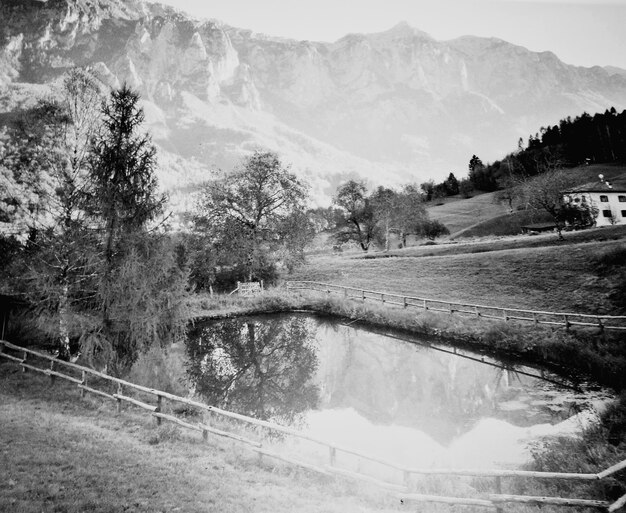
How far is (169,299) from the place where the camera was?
51.5 ft

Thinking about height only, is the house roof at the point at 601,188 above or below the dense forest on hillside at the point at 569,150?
below

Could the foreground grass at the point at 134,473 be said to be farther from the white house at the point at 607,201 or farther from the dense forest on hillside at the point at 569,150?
the dense forest on hillside at the point at 569,150

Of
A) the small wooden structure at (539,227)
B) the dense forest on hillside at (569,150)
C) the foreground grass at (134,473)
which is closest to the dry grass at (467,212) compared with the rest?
the dense forest on hillside at (569,150)

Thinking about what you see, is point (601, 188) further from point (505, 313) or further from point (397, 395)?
point (397, 395)

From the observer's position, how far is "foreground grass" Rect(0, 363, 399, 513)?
7.29 m

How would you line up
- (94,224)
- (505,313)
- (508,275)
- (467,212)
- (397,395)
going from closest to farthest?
1. (94,224)
2. (397,395)
3. (505,313)
4. (508,275)
5. (467,212)

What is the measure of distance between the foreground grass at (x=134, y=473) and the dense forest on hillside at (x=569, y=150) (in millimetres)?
99152

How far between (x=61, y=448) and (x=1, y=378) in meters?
9.90

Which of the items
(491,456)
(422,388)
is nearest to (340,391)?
(422,388)

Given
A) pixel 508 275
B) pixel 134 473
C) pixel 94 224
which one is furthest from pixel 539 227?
pixel 134 473

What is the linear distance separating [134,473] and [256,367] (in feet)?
47.1

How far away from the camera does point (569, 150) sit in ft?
343

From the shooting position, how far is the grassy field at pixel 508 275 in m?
25.8

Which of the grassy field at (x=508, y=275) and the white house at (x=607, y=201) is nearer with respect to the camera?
the grassy field at (x=508, y=275)
